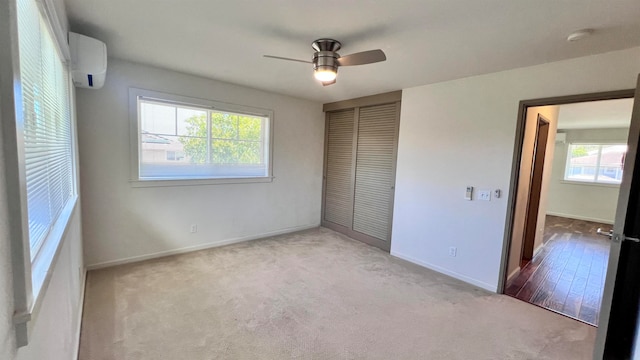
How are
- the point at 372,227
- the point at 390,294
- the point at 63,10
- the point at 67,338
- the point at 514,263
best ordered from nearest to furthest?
the point at 67,338
the point at 63,10
the point at 390,294
the point at 514,263
the point at 372,227

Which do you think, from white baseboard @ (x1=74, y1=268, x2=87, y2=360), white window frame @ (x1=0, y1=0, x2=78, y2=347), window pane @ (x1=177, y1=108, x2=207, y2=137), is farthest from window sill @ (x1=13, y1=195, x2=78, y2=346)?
window pane @ (x1=177, y1=108, x2=207, y2=137)

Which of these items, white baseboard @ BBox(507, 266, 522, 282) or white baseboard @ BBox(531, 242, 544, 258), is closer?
white baseboard @ BBox(507, 266, 522, 282)

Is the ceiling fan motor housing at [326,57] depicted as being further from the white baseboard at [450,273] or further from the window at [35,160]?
the white baseboard at [450,273]

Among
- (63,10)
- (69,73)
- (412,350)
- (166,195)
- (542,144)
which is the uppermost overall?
(63,10)

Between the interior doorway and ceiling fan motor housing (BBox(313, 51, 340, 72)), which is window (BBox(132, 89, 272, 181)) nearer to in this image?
ceiling fan motor housing (BBox(313, 51, 340, 72))

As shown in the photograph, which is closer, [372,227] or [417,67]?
[417,67]

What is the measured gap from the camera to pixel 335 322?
2.34 metres

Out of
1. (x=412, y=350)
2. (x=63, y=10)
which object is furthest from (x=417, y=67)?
(x=63, y=10)

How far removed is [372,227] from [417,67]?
2.43m

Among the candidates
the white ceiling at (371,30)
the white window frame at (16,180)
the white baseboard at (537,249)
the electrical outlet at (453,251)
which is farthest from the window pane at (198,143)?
the white baseboard at (537,249)

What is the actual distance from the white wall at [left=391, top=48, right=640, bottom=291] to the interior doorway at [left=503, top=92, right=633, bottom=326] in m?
0.13

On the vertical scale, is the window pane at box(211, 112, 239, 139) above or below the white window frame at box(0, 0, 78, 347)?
above

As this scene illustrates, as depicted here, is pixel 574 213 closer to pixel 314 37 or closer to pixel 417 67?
pixel 417 67

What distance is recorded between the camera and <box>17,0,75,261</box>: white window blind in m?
0.96
